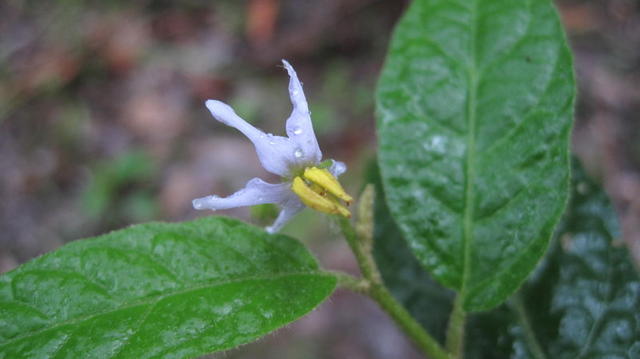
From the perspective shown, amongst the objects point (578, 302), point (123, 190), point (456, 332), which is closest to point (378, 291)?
point (456, 332)

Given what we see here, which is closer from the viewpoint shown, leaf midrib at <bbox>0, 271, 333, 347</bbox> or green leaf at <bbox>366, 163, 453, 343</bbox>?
leaf midrib at <bbox>0, 271, 333, 347</bbox>

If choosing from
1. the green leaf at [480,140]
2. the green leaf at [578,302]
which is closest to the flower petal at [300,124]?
the green leaf at [480,140]

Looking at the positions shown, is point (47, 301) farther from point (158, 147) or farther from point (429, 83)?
point (158, 147)

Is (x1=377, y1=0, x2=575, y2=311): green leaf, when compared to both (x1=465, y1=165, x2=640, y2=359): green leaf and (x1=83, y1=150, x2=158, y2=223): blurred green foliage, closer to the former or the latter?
(x1=465, y1=165, x2=640, y2=359): green leaf

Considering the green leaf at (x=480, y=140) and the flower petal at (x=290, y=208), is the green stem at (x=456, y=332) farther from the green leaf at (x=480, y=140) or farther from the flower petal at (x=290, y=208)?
the flower petal at (x=290, y=208)

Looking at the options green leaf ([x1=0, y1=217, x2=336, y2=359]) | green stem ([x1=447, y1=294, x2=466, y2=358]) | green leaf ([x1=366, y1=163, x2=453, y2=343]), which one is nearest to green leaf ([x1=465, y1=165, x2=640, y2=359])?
green leaf ([x1=366, y1=163, x2=453, y2=343])

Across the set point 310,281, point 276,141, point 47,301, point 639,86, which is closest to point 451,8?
point 276,141
